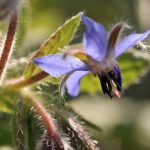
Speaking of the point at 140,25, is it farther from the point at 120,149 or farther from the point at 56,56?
the point at 56,56

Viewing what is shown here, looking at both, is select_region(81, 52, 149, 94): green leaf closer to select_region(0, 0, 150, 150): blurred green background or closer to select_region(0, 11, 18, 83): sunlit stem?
select_region(0, 0, 150, 150): blurred green background

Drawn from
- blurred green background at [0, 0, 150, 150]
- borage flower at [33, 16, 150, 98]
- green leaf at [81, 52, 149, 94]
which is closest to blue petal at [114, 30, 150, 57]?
borage flower at [33, 16, 150, 98]

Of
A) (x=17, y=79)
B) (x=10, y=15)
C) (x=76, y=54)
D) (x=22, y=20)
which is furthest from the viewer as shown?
(x=22, y=20)

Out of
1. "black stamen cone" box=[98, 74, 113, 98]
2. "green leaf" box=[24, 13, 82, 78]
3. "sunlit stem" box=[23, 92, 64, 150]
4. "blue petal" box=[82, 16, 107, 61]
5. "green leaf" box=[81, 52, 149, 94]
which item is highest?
"green leaf" box=[24, 13, 82, 78]

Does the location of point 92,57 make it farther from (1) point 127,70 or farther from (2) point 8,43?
(1) point 127,70

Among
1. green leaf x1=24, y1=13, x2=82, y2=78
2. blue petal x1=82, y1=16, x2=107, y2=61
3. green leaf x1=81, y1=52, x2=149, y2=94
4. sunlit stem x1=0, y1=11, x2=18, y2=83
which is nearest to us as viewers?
blue petal x1=82, y1=16, x2=107, y2=61

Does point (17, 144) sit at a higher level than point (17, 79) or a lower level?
lower

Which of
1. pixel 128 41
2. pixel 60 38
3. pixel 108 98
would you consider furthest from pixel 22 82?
pixel 108 98

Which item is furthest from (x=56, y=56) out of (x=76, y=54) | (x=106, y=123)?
(x=106, y=123)
